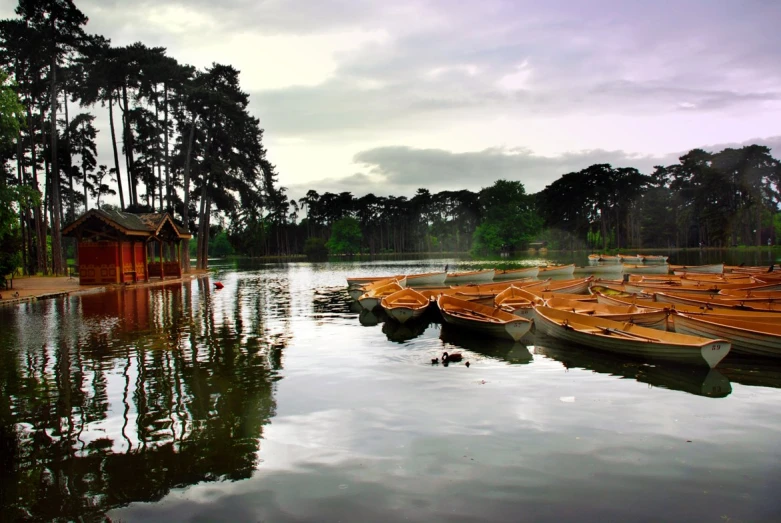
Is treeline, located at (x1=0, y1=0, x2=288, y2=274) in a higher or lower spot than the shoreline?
higher

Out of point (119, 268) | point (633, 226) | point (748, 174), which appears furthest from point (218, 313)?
point (633, 226)

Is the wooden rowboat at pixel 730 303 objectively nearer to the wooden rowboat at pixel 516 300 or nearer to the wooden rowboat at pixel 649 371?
the wooden rowboat at pixel 516 300

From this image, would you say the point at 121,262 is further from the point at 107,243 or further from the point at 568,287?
the point at 568,287

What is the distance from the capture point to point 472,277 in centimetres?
3847

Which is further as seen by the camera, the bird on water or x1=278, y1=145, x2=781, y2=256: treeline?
x1=278, y1=145, x2=781, y2=256: treeline

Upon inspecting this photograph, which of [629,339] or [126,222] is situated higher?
[126,222]

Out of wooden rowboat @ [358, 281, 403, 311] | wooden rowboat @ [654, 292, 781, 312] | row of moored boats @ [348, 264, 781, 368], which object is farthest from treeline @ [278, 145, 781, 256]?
wooden rowboat @ [654, 292, 781, 312]

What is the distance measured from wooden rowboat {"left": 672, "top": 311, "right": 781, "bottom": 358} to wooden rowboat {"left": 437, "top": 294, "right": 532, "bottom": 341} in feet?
12.5

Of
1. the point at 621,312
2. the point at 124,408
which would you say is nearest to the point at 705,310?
the point at 621,312

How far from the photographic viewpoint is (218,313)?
A: 23125mm

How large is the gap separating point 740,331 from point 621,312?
161 inches

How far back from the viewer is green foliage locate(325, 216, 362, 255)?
132 meters

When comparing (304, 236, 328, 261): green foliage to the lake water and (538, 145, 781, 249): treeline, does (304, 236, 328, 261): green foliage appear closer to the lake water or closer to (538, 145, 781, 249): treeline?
(538, 145, 781, 249): treeline

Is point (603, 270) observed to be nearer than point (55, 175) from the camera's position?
No
